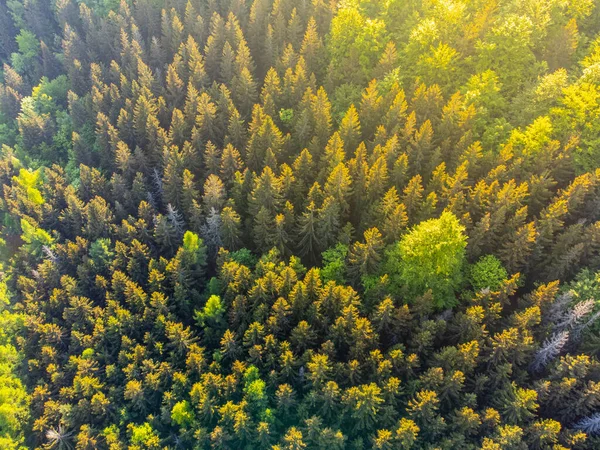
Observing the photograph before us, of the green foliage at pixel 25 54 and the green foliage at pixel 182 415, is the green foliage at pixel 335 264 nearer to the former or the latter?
the green foliage at pixel 182 415

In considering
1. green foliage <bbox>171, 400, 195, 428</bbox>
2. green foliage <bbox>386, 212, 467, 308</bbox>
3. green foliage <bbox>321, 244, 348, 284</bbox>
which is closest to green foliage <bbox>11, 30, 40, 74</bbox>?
green foliage <bbox>321, 244, 348, 284</bbox>

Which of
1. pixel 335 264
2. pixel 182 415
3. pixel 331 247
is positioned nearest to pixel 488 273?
pixel 335 264

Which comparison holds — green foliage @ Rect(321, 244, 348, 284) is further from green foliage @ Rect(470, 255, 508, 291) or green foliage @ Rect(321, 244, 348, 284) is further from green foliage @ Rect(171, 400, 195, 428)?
green foliage @ Rect(171, 400, 195, 428)

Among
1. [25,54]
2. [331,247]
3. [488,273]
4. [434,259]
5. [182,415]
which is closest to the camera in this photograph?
[182,415]

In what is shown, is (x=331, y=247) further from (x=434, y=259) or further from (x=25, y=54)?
(x=25, y=54)

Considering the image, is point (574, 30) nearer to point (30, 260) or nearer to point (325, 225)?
point (325, 225)

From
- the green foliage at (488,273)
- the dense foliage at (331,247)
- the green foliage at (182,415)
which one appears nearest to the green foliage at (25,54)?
the dense foliage at (331,247)

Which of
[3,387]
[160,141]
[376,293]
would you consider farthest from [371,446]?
[160,141]
